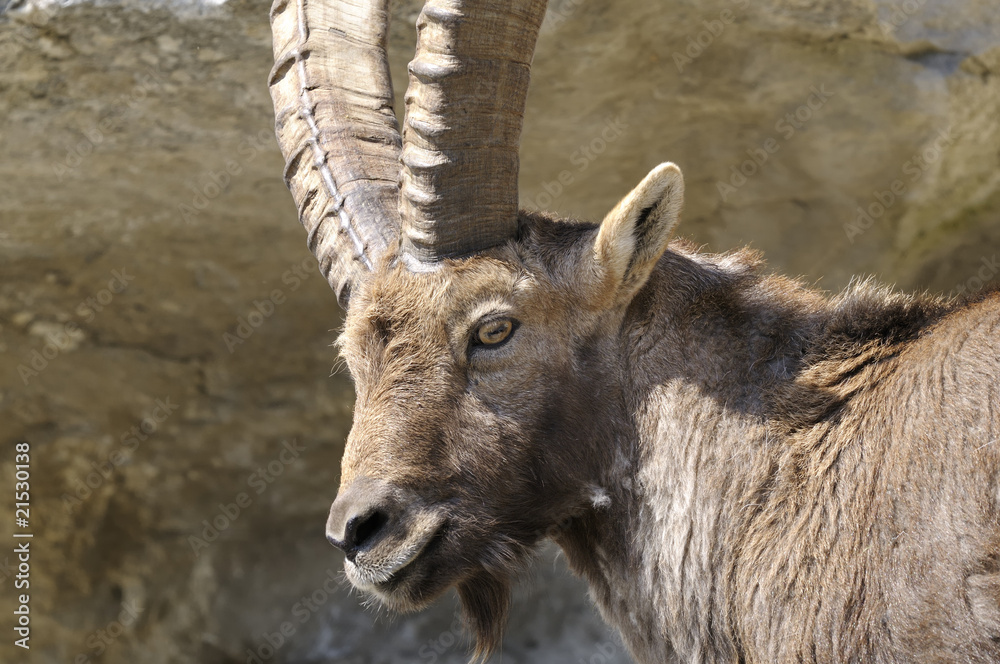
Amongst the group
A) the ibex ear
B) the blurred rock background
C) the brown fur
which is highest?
the ibex ear

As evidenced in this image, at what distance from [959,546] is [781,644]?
28.1 inches

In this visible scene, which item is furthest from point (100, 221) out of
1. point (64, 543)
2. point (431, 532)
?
point (431, 532)

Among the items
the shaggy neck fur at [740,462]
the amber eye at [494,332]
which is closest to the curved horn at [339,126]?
the amber eye at [494,332]

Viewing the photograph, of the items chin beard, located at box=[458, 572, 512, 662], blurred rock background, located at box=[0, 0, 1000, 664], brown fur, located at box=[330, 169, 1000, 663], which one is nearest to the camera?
brown fur, located at box=[330, 169, 1000, 663]

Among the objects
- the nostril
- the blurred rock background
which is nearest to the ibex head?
the nostril

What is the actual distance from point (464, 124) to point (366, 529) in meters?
1.52

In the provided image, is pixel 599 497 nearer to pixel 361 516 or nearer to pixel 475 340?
pixel 475 340

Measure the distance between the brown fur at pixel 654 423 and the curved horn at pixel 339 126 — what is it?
54cm

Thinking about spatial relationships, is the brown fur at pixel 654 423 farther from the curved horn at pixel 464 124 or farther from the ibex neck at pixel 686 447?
the curved horn at pixel 464 124

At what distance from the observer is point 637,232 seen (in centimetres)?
334

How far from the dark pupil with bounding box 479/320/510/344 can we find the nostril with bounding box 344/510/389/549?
74 cm

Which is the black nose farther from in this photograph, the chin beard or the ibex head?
the chin beard

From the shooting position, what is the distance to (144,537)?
7406mm

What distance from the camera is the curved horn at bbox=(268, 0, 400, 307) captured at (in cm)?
400
